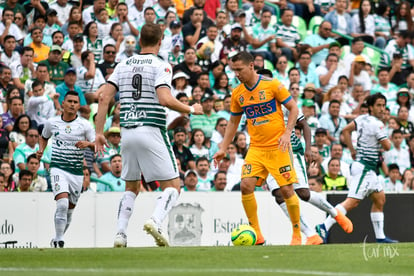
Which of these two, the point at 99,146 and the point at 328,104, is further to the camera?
the point at 328,104

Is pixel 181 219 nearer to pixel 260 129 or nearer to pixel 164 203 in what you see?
pixel 260 129

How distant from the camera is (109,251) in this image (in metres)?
10.5

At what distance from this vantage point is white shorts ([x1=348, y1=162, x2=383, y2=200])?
628 inches

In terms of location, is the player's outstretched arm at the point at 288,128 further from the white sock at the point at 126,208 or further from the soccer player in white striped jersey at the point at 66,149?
the soccer player in white striped jersey at the point at 66,149

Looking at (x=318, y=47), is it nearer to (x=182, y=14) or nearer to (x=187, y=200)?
(x=182, y=14)

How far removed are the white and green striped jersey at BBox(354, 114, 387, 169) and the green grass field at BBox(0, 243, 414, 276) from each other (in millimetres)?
4608

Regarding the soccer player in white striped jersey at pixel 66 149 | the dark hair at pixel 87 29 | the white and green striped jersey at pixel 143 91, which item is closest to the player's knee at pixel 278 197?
the soccer player in white striped jersey at pixel 66 149

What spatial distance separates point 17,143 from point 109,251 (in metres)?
7.97

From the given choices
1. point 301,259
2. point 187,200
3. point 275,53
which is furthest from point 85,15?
point 301,259

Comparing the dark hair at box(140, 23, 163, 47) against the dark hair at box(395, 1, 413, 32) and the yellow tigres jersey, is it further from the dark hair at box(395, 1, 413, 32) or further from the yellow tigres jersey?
the dark hair at box(395, 1, 413, 32)

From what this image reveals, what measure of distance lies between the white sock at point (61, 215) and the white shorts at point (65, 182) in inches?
6.2

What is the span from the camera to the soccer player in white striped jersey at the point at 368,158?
620 inches

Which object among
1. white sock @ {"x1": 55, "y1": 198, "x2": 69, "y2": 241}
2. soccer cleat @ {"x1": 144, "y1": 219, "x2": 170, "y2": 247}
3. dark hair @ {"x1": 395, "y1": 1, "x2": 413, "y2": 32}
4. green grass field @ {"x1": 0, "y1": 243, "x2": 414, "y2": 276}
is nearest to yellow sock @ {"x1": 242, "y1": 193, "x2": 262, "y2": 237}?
green grass field @ {"x1": 0, "y1": 243, "x2": 414, "y2": 276}

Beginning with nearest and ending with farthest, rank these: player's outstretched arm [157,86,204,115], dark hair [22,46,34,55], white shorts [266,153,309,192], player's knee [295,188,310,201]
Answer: player's outstretched arm [157,86,204,115]
player's knee [295,188,310,201]
white shorts [266,153,309,192]
dark hair [22,46,34,55]
